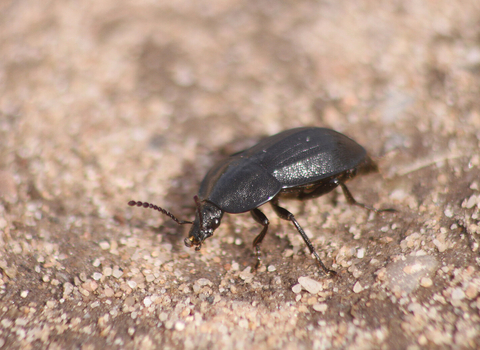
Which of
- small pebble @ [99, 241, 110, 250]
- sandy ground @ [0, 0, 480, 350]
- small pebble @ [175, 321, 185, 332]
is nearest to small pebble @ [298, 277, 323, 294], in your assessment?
sandy ground @ [0, 0, 480, 350]

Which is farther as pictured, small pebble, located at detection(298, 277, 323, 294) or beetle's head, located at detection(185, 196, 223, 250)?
beetle's head, located at detection(185, 196, 223, 250)

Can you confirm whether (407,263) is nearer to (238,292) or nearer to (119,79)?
(238,292)

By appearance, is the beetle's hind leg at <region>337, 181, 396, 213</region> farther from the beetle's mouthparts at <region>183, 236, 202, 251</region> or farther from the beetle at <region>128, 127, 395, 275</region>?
the beetle's mouthparts at <region>183, 236, 202, 251</region>

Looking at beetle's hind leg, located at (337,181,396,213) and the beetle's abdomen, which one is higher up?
the beetle's abdomen

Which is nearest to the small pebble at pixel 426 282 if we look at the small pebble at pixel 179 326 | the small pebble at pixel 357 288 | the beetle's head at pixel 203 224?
the small pebble at pixel 357 288

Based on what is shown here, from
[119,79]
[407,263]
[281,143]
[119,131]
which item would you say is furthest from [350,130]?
[119,79]

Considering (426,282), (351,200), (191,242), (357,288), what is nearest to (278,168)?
(351,200)

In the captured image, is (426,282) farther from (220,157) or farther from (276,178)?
(220,157)

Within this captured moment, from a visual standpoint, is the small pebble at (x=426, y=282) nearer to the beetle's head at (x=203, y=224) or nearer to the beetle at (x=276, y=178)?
the beetle at (x=276, y=178)
